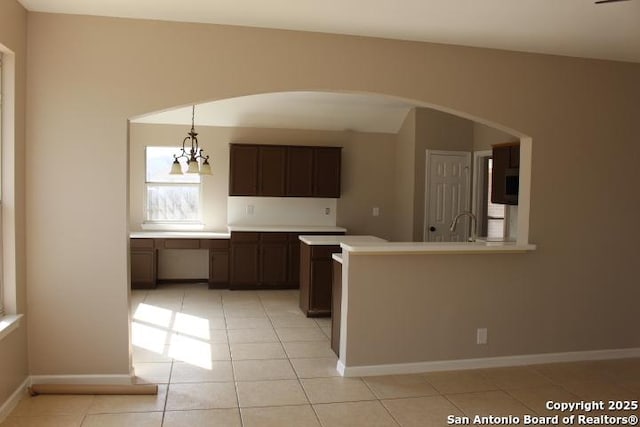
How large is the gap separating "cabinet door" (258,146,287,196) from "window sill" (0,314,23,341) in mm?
4379

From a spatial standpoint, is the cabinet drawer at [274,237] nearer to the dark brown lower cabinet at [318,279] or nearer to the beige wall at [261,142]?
the beige wall at [261,142]

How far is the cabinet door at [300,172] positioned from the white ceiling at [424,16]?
377 centimetres

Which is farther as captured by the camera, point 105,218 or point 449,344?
point 449,344

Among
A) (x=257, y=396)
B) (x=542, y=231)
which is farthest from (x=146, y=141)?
(x=542, y=231)

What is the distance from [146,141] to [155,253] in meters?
1.53

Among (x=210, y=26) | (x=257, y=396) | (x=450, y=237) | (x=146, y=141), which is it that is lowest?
(x=257, y=396)

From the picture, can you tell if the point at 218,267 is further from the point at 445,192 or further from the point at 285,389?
the point at 285,389

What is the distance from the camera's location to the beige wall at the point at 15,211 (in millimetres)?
3412

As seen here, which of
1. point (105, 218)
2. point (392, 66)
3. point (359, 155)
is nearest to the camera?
point (105, 218)

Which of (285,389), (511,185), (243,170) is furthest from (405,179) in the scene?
(285,389)

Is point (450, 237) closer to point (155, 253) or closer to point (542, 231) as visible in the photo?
point (542, 231)

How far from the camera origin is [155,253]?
732 centimetres

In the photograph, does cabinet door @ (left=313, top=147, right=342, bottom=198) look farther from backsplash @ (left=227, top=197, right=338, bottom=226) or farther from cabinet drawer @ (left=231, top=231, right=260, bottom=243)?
cabinet drawer @ (left=231, top=231, right=260, bottom=243)

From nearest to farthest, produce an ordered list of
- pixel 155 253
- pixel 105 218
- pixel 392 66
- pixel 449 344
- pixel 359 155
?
pixel 105 218, pixel 392 66, pixel 449 344, pixel 155 253, pixel 359 155
